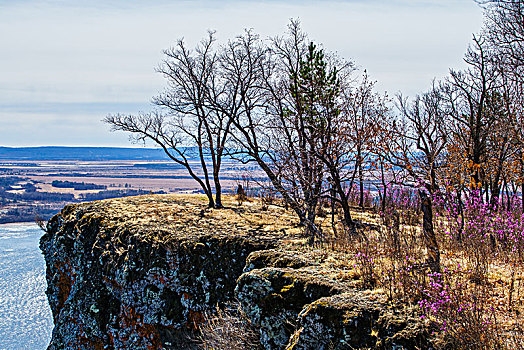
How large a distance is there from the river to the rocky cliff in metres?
9.63

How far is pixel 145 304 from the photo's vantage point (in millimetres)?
12867

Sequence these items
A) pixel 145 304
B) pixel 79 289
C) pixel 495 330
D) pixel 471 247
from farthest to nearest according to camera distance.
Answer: pixel 79 289 → pixel 145 304 → pixel 471 247 → pixel 495 330

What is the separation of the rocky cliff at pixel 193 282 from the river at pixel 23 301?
31.6 ft

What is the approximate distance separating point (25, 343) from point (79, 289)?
13297mm

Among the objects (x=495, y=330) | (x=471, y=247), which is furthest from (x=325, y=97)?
(x=495, y=330)

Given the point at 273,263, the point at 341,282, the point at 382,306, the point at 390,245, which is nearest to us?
the point at 382,306

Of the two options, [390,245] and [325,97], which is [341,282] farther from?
[325,97]

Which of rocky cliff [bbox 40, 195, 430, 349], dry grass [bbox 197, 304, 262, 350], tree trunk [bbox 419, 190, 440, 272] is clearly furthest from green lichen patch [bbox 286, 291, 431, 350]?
dry grass [bbox 197, 304, 262, 350]

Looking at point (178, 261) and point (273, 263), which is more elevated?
point (273, 263)

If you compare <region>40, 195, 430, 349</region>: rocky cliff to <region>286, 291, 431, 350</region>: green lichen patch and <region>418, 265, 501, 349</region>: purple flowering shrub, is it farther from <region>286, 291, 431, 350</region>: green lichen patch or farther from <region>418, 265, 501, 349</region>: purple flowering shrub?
<region>418, 265, 501, 349</region>: purple flowering shrub

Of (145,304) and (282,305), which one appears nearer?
(282,305)

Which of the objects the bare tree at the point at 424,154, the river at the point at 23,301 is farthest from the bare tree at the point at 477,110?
the river at the point at 23,301

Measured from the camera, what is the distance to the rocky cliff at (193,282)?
5.41 metres

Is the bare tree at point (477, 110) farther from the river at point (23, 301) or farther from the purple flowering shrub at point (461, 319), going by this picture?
the river at point (23, 301)
